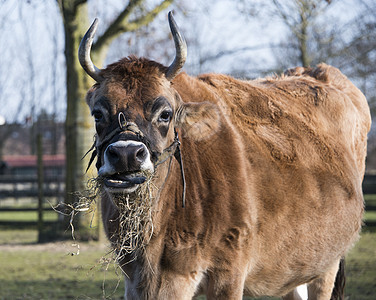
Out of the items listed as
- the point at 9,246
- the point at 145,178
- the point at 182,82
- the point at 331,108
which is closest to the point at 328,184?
the point at 331,108

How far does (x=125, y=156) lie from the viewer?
3193 mm

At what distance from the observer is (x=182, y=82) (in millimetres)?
4328

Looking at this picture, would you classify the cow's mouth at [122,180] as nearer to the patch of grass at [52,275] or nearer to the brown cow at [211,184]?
the brown cow at [211,184]

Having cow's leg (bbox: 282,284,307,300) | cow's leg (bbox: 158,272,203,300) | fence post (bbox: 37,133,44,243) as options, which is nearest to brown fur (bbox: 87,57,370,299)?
cow's leg (bbox: 158,272,203,300)

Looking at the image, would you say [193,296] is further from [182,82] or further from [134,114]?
[182,82]

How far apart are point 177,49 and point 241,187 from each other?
121 cm

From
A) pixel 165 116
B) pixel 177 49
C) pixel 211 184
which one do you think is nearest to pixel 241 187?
pixel 211 184

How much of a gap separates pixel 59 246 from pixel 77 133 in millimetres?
2770

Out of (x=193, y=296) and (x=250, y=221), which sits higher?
(x=250, y=221)

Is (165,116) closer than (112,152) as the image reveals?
No

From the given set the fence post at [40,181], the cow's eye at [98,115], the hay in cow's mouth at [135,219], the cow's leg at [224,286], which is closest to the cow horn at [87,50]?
the cow's eye at [98,115]

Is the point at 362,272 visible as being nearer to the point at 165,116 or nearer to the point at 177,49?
the point at 165,116

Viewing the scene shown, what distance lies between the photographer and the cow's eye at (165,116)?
146 inches

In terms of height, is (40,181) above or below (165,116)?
below
